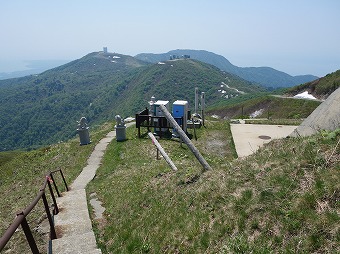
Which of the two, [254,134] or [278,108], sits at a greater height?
[254,134]

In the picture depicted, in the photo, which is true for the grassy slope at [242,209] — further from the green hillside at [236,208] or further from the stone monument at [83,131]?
the stone monument at [83,131]

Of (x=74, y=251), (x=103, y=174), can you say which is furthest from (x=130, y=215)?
(x=103, y=174)

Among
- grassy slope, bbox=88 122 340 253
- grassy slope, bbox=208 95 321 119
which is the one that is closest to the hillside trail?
grassy slope, bbox=88 122 340 253

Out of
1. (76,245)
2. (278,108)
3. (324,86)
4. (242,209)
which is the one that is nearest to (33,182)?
(76,245)

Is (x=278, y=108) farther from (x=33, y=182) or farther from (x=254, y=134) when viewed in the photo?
(x=33, y=182)

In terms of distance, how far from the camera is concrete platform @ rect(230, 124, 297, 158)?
76.3 feet

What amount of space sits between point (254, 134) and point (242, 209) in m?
21.2

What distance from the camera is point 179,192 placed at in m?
9.76

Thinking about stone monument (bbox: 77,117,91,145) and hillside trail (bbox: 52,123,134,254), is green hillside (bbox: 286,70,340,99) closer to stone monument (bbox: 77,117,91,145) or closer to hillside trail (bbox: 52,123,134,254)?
stone monument (bbox: 77,117,91,145)

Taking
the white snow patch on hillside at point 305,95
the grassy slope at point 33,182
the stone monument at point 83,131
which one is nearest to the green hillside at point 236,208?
the grassy slope at point 33,182

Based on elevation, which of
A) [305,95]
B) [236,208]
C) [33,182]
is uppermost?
[236,208]

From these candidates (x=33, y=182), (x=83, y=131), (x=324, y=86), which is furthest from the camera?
(x=324, y=86)

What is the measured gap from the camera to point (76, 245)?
809 centimetres

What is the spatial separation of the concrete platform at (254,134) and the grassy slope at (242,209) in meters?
12.6
